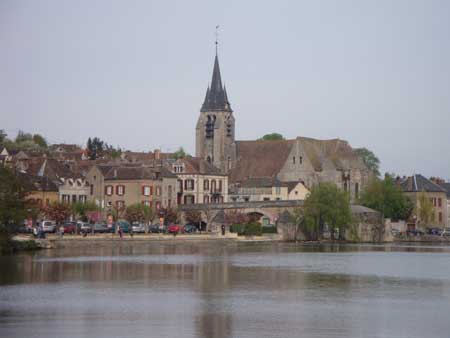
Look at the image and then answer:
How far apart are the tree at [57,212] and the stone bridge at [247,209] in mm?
21202

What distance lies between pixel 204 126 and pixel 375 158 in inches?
1352

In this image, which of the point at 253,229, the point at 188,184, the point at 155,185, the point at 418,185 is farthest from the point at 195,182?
the point at 418,185

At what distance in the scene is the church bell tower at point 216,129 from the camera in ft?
441

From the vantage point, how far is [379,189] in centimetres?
12062

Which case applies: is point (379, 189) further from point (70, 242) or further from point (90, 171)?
point (70, 242)

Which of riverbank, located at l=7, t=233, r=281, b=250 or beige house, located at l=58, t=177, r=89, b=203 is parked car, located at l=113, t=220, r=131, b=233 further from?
beige house, located at l=58, t=177, r=89, b=203

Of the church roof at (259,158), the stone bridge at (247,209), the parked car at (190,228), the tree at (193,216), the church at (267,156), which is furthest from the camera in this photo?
the church roof at (259,158)

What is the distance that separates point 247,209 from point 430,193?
29242 millimetres

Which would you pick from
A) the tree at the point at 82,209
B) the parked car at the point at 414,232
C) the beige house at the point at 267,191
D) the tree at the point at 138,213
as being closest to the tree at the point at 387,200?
the parked car at the point at 414,232

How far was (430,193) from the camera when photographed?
5054 inches

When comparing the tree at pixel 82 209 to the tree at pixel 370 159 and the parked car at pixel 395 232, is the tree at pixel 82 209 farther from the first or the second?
the tree at pixel 370 159

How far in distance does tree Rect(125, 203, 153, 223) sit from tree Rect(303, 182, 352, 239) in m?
16.0

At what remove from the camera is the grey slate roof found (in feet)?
421

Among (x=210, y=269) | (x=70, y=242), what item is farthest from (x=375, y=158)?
(x=210, y=269)
